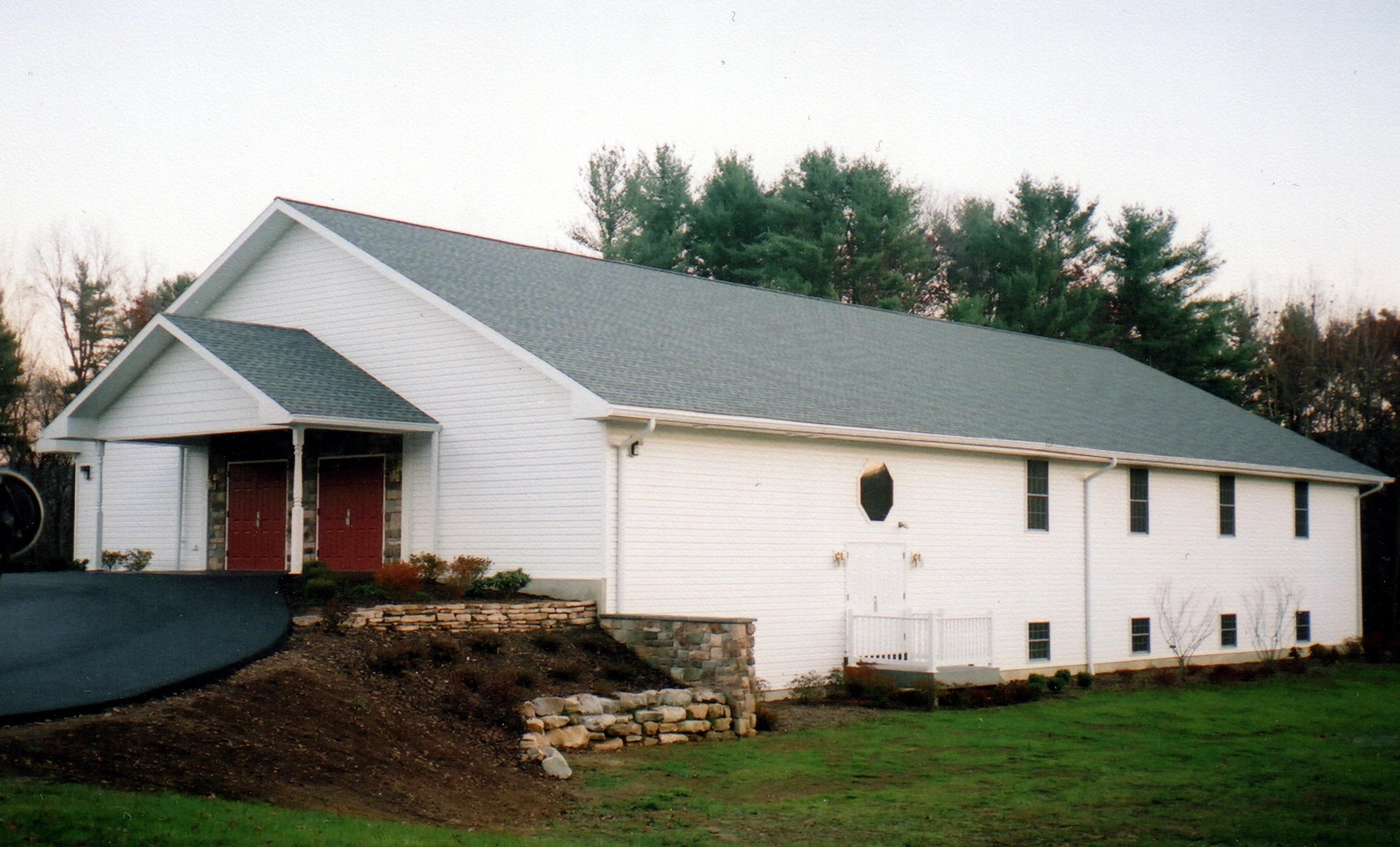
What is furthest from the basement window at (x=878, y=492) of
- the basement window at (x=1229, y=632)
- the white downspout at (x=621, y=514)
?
the basement window at (x=1229, y=632)

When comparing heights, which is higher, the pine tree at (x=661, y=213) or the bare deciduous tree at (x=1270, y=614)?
the pine tree at (x=661, y=213)

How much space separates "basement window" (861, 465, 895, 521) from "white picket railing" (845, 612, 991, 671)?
1535 millimetres

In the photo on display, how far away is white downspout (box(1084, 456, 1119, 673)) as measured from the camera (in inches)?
908

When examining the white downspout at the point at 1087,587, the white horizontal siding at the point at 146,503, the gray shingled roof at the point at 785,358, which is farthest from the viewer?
the white downspout at the point at 1087,587

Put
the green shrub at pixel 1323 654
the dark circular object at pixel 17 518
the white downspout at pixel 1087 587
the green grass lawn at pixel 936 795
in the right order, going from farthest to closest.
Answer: the green shrub at pixel 1323 654 < the white downspout at pixel 1087 587 < the dark circular object at pixel 17 518 < the green grass lawn at pixel 936 795

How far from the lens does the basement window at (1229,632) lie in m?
26.5

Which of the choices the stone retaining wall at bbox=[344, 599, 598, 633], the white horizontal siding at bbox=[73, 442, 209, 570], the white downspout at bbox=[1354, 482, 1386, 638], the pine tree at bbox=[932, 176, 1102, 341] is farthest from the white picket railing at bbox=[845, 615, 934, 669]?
the pine tree at bbox=[932, 176, 1102, 341]

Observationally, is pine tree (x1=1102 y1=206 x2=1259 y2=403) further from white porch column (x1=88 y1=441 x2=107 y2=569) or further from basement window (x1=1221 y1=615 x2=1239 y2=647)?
white porch column (x1=88 y1=441 x2=107 y2=569)

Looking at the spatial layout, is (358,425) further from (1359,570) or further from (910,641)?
(1359,570)

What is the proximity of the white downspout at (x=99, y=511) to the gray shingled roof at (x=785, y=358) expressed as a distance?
16.0 ft

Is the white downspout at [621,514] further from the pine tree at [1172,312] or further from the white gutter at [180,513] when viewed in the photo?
the pine tree at [1172,312]

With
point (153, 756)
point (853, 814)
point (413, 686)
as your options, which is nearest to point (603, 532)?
point (413, 686)

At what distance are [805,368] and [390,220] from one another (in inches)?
290

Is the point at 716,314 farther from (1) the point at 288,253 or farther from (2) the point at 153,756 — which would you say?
(2) the point at 153,756
